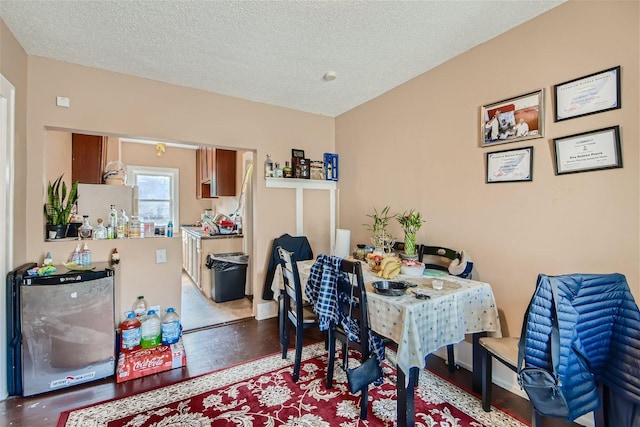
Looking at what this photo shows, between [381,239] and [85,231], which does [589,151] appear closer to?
[381,239]

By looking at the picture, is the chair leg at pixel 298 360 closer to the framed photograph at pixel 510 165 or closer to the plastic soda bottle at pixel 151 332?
the plastic soda bottle at pixel 151 332

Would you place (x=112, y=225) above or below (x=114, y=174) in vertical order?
below

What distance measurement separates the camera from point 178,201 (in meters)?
6.06

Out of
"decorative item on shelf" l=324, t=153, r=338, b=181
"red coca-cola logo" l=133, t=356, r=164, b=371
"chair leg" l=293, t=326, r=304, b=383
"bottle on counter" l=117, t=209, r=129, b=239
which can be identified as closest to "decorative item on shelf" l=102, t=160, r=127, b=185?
"bottle on counter" l=117, t=209, r=129, b=239

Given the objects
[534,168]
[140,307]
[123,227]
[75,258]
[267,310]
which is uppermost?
[534,168]

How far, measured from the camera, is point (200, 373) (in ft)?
7.54

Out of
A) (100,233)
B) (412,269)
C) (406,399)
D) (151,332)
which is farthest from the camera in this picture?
(100,233)

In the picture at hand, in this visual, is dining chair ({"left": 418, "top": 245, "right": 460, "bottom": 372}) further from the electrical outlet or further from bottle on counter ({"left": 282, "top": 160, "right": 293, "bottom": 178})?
the electrical outlet

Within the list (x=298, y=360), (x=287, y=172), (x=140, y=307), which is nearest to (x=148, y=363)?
(x=140, y=307)

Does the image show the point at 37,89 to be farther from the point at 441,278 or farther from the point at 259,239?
the point at 441,278

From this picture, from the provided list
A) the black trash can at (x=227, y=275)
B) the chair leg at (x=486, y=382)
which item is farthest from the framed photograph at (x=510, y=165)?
the black trash can at (x=227, y=275)

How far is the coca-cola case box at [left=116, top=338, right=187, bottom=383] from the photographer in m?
2.22

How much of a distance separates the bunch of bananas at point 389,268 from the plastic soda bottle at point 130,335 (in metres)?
2.11

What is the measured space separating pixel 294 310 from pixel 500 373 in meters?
1.60
